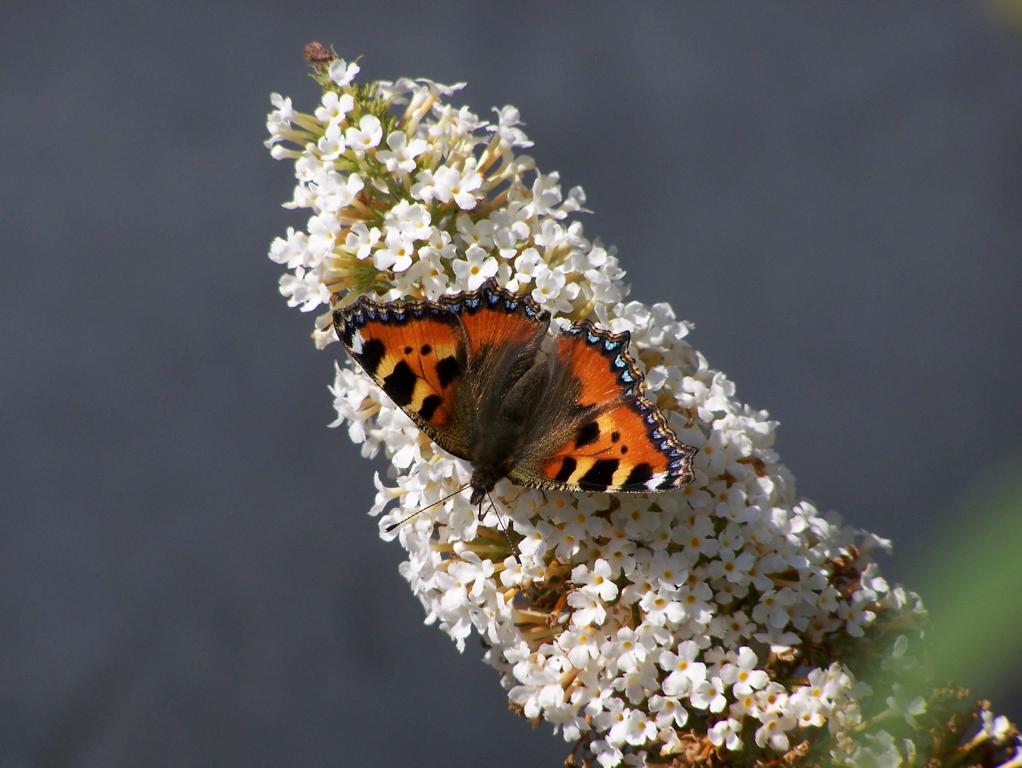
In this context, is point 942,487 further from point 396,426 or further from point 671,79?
point 396,426

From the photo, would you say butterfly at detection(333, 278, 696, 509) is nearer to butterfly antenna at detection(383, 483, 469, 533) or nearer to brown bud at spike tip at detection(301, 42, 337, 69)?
butterfly antenna at detection(383, 483, 469, 533)

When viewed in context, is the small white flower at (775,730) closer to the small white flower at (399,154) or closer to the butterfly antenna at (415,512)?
the butterfly antenna at (415,512)

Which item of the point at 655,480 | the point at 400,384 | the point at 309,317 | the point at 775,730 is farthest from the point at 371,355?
the point at 309,317

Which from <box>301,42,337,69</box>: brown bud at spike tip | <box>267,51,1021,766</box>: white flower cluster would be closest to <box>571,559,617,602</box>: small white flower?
<box>267,51,1021,766</box>: white flower cluster

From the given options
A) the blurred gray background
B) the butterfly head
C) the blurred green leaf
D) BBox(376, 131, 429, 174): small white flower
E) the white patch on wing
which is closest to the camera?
the blurred green leaf

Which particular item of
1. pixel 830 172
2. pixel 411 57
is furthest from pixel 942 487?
pixel 411 57

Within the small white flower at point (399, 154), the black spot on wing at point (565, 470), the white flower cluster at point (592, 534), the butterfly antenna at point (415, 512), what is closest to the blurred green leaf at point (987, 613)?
the white flower cluster at point (592, 534)
